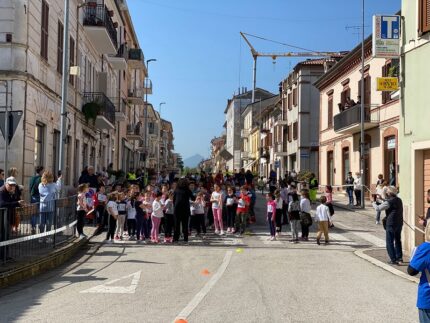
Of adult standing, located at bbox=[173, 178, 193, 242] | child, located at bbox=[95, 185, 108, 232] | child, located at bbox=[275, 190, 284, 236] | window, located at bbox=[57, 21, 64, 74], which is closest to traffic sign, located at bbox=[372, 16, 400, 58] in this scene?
child, located at bbox=[275, 190, 284, 236]

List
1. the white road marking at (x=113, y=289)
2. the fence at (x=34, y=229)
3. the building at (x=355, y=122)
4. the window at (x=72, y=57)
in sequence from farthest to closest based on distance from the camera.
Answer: the building at (x=355, y=122) → the window at (x=72, y=57) → the fence at (x=34, y=229) → the white road marking at (x=113, y=289)

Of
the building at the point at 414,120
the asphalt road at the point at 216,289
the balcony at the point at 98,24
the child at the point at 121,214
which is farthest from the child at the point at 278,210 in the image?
the balcony at the point at 98,24

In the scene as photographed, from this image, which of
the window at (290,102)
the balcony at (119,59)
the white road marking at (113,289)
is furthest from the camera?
the window at (290,102)

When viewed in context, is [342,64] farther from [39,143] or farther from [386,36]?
[39,143]

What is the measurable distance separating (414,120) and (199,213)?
6830mm

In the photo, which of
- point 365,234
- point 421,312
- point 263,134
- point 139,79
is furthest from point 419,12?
point 263,134

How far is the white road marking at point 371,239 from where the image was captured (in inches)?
608

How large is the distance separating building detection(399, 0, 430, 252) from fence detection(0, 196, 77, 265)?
8350mm

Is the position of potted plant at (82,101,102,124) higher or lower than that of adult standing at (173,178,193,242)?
higher

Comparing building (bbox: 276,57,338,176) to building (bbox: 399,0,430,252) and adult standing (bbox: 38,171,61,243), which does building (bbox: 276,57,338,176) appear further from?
adult standing (bbox: 38,171,61,243)

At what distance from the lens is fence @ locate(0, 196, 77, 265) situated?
9469 millimetres

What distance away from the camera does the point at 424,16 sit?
12742 mm

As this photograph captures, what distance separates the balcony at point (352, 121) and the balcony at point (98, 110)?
46.0 feet

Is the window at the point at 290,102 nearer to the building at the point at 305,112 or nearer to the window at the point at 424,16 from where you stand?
the building at the point at 305,112
